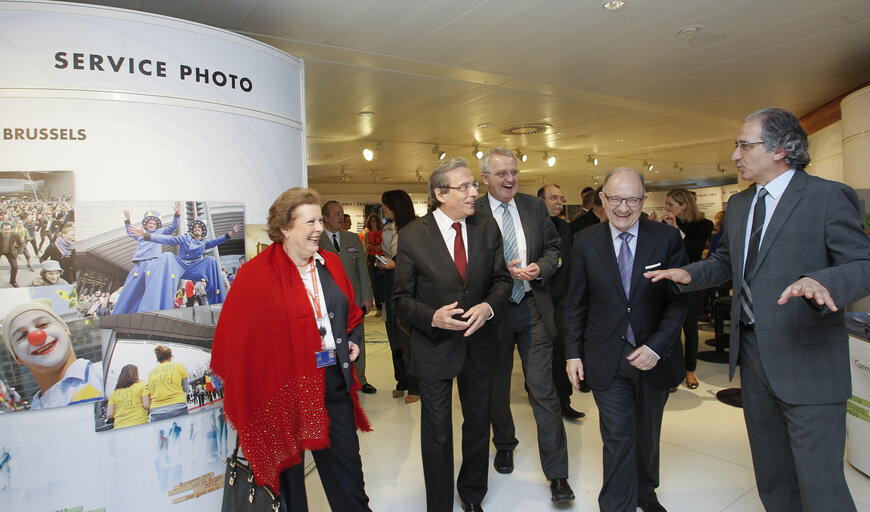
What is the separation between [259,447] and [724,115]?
808cm

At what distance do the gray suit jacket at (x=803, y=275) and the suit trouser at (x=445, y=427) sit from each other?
1.33 m

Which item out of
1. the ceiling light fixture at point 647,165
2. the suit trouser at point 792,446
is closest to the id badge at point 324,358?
the suit trouser at point 792,446

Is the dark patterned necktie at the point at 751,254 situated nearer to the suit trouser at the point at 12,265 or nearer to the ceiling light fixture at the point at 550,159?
the suit trouser at the point at 12,265

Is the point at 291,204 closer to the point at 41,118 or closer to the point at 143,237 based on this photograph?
the point at 143,237

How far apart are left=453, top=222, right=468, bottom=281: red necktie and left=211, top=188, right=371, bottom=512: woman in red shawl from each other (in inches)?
23.9

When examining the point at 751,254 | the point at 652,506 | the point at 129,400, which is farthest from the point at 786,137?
the point at 129,400

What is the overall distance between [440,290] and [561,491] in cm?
139

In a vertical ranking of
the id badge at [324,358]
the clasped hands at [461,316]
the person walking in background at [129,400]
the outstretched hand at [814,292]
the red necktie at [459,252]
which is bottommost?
the person walking in background at [129,400]

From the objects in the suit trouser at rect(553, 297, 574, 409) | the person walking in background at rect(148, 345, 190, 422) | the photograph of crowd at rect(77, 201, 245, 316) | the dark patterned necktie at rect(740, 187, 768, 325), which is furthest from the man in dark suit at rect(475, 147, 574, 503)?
the person walking in background at rect(148, 345, 190, 422)

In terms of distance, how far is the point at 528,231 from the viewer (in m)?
3.19

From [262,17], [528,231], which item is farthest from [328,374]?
[262,17]

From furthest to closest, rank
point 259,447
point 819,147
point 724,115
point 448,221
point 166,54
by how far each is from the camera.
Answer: point 724,115 < point 819,147 < point 448,221 < point 166,54 < point 259,447

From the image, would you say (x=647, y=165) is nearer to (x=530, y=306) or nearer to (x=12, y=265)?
(x=530, y=306)

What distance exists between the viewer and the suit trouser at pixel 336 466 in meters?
2.44
